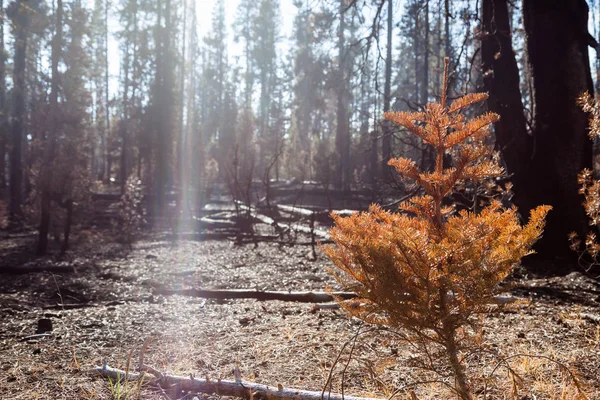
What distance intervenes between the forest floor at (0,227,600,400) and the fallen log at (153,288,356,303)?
99 millimetres

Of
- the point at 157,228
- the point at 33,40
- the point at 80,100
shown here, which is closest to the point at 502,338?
the point at 157,228

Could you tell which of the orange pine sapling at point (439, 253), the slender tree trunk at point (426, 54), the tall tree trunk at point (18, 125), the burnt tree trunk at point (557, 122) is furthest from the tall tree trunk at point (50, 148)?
the orange pine sapling at point (439, 253)

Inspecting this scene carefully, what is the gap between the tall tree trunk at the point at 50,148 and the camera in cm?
1020

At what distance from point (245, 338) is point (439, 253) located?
2.55 metres

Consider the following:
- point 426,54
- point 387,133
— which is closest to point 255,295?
point 387,133

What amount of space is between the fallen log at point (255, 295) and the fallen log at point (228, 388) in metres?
2.63

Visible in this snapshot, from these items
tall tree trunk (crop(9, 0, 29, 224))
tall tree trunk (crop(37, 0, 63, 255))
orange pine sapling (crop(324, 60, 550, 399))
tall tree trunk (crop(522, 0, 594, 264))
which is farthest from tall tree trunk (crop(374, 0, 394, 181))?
tall tree trunk (crop(9, 0, 29, 224))

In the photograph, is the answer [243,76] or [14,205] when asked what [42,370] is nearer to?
[14,205]

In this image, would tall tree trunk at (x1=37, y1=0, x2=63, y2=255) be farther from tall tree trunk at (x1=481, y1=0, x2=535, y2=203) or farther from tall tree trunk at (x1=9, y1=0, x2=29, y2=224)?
tall tree trunk at (x1=481, y1=0, x2=535, y2=203)

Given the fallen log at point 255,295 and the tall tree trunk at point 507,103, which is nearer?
the fallen log at point 255,295

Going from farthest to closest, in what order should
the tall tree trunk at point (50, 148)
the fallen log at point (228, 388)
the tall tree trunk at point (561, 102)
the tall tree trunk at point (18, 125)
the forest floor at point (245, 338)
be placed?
the tall tree trunk at point (18, 125) → the tall tree trunk at point (50, 148) → the tall tree trunk at point (561, 102) → the forest floor at point (245, 338) → the fallen log at point (228, 388)

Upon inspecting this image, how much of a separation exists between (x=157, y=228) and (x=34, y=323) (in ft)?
38.1

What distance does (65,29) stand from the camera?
20.1 m

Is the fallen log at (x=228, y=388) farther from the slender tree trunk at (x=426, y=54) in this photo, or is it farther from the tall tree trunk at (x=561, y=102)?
the slender tree trunk at (x=426, y=54)
